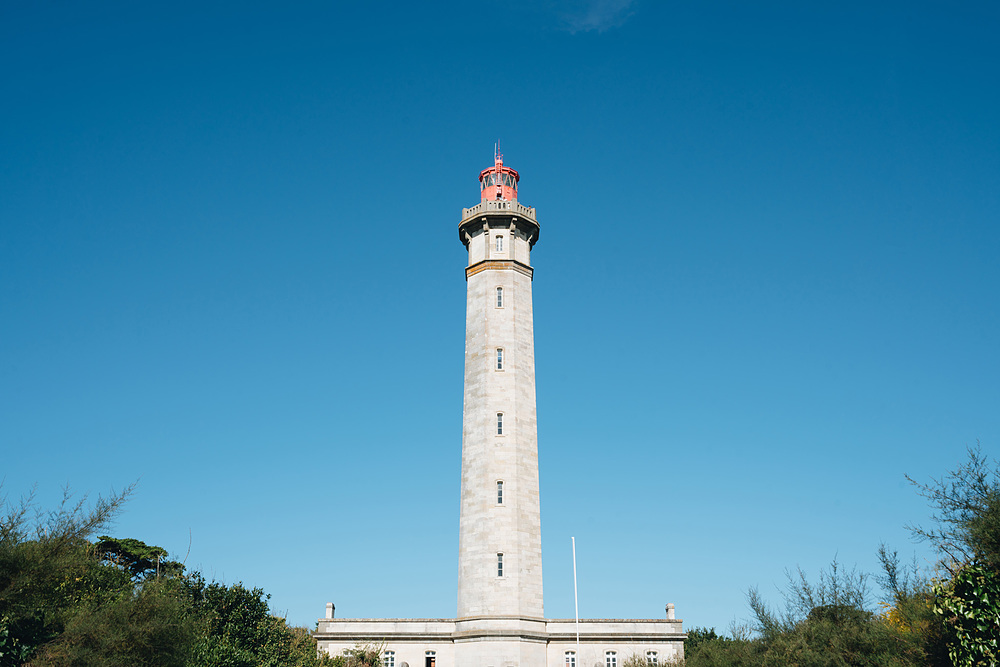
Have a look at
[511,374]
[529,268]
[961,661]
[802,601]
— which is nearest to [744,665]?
[802,601]

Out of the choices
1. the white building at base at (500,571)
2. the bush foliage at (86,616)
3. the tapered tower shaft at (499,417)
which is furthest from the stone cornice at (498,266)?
the bush foliage at (86,616)

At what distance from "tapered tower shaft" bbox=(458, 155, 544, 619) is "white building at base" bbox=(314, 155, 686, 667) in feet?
0.20

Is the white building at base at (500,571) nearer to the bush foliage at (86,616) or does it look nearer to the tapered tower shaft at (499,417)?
the tapered tower shaft at (499,417)

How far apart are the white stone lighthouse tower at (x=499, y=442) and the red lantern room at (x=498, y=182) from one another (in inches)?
3.1

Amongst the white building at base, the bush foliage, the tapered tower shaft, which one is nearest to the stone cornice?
the tapered tower shaft

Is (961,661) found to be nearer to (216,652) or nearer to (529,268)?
(216,652)

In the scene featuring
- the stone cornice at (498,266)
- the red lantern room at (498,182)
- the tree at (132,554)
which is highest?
the red lantern room at (498,182)

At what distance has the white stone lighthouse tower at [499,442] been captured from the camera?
41281 mm

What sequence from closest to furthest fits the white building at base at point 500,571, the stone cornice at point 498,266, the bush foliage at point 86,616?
the bush foliage at point 86,616
the white building at base at point 500,571
the stone cornice at point 498,266

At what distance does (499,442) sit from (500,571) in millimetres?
6972

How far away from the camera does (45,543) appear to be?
80.9 feet

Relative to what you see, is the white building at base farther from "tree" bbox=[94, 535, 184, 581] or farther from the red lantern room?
"tree" bbox=[94, 535, 184, 581]

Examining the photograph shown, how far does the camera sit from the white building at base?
135 feet

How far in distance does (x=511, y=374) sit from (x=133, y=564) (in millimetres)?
35546
